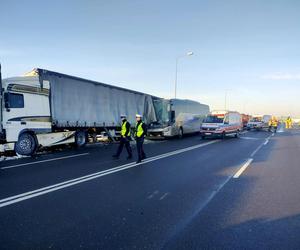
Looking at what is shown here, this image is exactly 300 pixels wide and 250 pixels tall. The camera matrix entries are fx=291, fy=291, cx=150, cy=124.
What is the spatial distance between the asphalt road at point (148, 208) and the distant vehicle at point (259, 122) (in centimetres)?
3226

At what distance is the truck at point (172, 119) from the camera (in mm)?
22906

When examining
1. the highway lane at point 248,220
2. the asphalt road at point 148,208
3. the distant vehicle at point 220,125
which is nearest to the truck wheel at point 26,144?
the asphalt road at point 148,208

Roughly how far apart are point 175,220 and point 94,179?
332 cm

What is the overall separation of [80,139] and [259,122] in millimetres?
30153

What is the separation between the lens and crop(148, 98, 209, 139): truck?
22.9 meters

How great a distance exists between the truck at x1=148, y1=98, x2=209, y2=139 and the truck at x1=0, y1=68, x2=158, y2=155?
389 centimetres

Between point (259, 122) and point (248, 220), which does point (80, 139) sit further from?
point (259, 122)

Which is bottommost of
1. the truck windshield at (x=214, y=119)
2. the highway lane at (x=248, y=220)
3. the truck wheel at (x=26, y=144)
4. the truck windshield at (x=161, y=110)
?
the highway lane at (x=248, y=220)

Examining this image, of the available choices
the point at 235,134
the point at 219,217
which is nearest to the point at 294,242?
the point at 219,217

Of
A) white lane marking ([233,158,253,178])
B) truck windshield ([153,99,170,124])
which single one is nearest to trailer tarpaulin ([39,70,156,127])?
truck windshield ([153,99,170,124])

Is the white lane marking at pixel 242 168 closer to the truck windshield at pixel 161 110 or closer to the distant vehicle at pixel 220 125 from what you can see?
the distant vehicle at pixel 220 125

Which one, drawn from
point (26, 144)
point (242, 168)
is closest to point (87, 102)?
point (26, 144)

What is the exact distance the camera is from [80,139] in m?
16.0

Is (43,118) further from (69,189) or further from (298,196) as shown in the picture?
(298,196)
